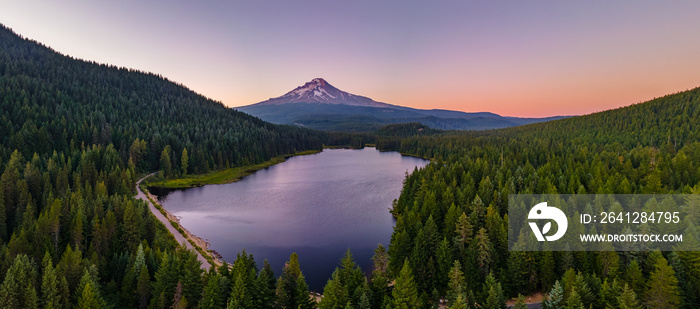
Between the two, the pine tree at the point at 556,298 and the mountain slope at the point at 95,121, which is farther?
the mountain slope at the point at 95,121

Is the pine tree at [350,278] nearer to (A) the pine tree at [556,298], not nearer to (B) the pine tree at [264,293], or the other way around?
(B) the pine tree at [264,293]

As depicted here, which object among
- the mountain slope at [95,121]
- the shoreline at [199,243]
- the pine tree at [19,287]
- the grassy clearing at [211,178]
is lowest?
the shoreline at [199,243]

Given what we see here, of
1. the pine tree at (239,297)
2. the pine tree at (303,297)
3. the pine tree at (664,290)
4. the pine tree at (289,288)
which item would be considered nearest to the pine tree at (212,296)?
the pine tree at (239,297)

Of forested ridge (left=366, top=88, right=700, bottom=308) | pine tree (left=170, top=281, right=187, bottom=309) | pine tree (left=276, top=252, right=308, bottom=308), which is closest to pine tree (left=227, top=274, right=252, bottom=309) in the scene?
pine tree (left=276, top=252, right=308, bottom=308)

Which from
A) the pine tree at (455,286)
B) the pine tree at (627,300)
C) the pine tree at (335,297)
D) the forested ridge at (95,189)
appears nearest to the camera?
the pine tree at (627,300)

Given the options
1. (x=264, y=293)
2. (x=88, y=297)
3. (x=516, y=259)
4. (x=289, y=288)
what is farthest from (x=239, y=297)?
(x=516, y=259)

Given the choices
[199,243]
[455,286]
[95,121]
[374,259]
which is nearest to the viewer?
[455,286]

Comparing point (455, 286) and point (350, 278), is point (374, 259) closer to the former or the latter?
point (350, 278)
